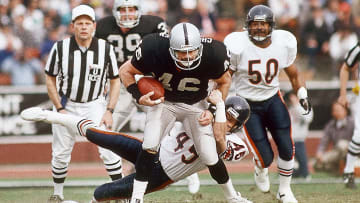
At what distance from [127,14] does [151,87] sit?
2.07 m

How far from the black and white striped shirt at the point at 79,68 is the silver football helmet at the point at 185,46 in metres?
1.48

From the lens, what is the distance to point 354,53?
7340 millimetres

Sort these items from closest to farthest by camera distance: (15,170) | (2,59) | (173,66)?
(173,66) < (15,170) < (2,59)

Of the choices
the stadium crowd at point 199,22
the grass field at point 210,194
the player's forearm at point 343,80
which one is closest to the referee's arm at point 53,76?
the grass field at point 210,194

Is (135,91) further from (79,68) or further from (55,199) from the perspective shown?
(55,199)

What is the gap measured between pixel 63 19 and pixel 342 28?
4913mm

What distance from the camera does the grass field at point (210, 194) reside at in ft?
21.3

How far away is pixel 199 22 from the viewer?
12461 millimetres

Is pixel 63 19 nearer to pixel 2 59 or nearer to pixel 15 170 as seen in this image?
pixel 2 59

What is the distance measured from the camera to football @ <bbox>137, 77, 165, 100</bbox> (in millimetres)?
5445

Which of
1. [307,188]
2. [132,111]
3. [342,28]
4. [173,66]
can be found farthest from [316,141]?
[173,66]

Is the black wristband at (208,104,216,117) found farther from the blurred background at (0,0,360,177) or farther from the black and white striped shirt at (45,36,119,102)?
the blurred background at (0,0,360,177)

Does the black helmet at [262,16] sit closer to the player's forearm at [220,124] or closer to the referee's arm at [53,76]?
the player's forearm at [220,124]

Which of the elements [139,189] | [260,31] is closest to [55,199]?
[139,189]
